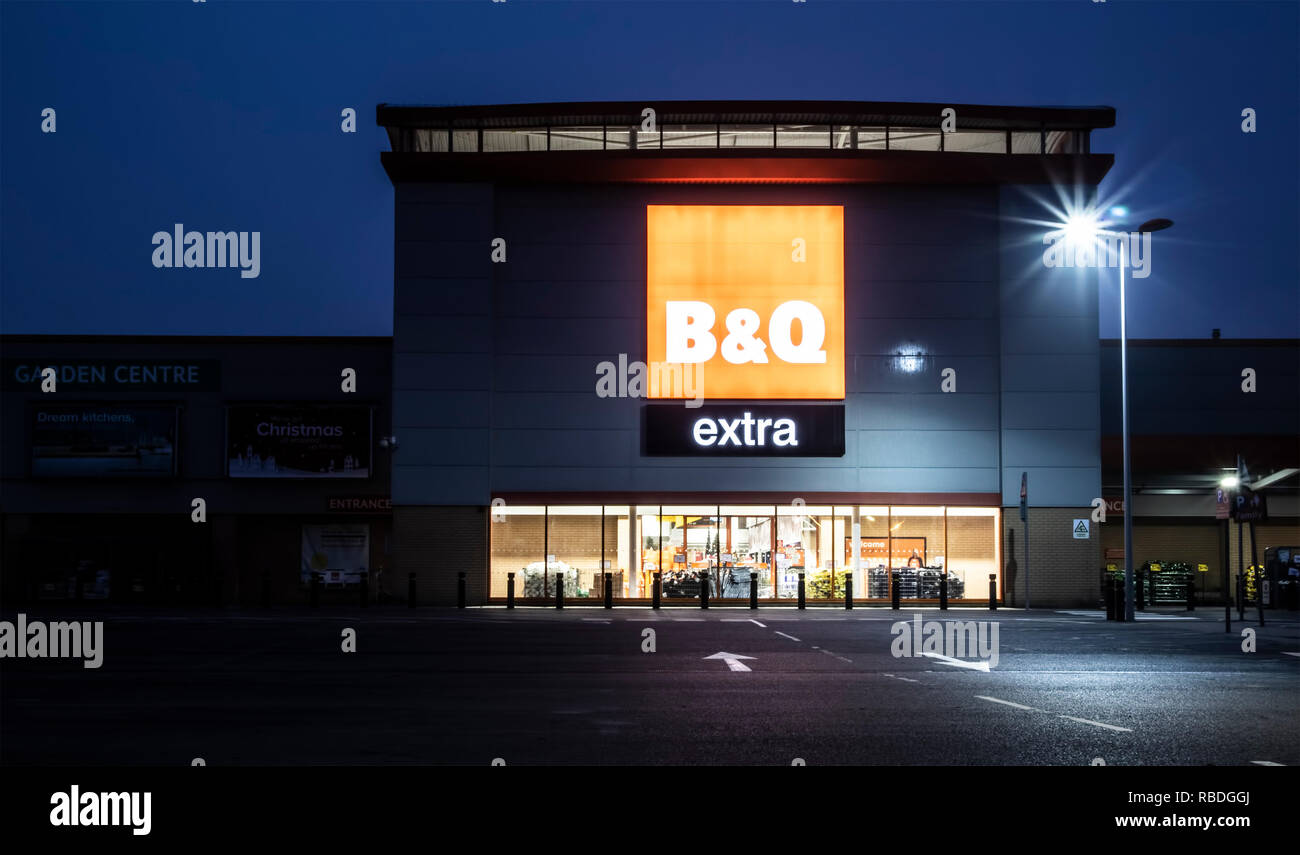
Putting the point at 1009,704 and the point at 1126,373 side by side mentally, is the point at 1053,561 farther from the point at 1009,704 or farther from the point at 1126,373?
the point at 1009,704

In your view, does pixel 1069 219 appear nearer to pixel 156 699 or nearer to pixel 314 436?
pixel 314 436

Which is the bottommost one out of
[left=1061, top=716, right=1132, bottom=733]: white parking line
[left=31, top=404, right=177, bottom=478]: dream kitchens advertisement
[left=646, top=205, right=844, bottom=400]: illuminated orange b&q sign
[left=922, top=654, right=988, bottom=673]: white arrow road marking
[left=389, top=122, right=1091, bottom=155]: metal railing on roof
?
[left=922, top=654, right=988, bottom=673]: white arrow road marking

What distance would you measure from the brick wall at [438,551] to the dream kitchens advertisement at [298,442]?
8.70ft

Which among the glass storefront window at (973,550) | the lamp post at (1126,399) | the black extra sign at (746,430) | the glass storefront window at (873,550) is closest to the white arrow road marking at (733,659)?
the lamp post at (1126,399)

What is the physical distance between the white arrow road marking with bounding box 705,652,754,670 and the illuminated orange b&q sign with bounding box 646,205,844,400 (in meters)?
17.6

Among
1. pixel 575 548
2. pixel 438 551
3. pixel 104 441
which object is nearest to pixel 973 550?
pixel 575 548

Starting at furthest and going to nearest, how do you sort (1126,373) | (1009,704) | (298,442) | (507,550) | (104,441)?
(104,441) → (298,442) → (507,550) → (1126,373) → (1009,704)

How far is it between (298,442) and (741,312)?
13825 millimetres

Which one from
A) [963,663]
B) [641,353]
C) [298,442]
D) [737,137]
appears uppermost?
[737,137]

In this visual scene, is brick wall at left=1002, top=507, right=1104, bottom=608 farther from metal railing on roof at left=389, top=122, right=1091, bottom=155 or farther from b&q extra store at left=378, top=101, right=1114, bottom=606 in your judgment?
metal railing on roof at left=389, top=122, right=1091, bottom=155

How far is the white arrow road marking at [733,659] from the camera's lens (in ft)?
52.9

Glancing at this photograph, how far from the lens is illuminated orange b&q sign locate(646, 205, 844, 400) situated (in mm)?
35031

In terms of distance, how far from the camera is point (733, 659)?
56.7ft

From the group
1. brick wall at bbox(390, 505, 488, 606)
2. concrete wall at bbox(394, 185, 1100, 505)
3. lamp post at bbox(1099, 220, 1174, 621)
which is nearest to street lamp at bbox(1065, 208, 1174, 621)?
lamp post at bbox(1099, 220, 1174, 621)
